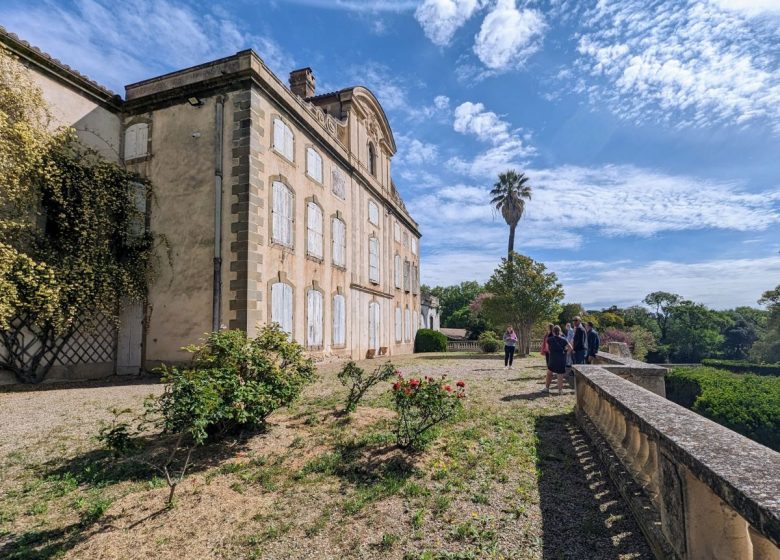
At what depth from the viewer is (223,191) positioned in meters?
11.2

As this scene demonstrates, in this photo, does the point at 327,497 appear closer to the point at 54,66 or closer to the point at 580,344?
the point at 580,344

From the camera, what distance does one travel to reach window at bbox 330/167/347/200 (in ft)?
50.8

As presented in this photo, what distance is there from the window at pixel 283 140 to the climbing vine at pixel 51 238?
422 centimetres

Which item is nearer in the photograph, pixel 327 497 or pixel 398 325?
pixel 327 497

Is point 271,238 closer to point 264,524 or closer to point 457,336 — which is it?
point 264,524

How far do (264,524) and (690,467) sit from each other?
304cm

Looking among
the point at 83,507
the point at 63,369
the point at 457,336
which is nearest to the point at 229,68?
the point at 63,369

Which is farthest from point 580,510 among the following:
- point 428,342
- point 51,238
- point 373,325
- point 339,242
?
point 428,342

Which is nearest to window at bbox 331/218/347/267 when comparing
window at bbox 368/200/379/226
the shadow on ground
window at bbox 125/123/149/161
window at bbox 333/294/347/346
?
window at bbox 333/294/347/346

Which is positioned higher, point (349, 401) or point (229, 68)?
point (229, 68)

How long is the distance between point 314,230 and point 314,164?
2235mm

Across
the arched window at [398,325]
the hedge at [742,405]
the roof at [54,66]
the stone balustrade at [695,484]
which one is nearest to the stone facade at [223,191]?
the roof at [54,66]

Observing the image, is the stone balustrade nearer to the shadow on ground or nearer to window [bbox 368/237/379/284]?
the shadow on ground

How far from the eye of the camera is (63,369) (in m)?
10.7
